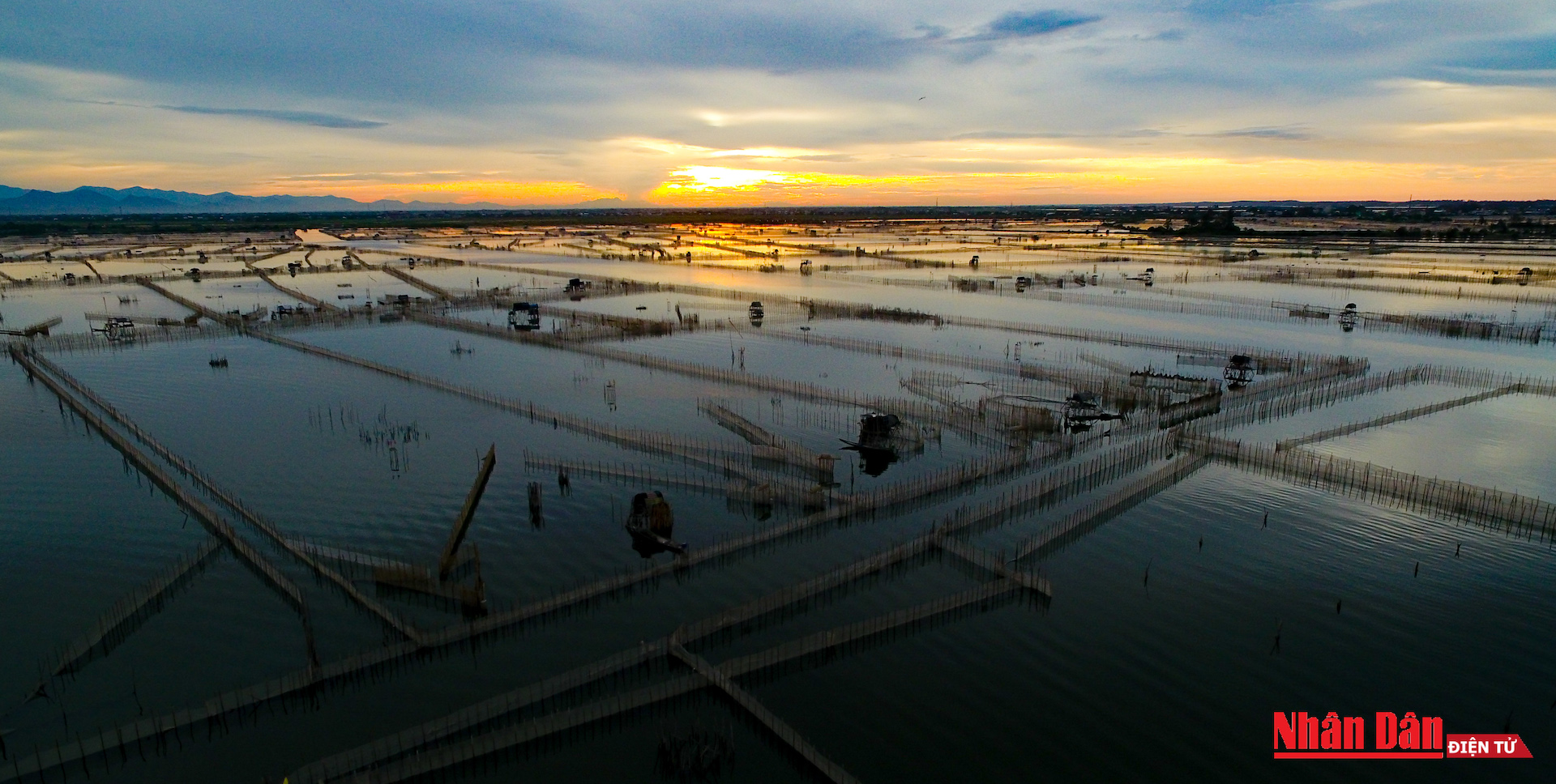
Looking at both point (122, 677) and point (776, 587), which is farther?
point (776, 587)

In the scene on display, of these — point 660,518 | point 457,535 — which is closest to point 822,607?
point 660,518

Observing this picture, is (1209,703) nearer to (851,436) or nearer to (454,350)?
(851,436)

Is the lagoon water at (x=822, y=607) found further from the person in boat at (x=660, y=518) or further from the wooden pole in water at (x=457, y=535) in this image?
the wooden pole in water at (x=457, y=535)

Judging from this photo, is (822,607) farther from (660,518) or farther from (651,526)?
(651,526)

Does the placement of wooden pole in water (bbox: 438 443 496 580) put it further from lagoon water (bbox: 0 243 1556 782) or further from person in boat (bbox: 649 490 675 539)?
person in boat (bbox: 649 490 675 539)

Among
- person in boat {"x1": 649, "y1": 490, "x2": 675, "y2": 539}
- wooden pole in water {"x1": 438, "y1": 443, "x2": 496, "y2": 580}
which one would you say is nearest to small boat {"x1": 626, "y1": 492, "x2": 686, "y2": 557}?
person in boat {"x1": 649, "y1": 490, "x2": 675, "y2": 539}

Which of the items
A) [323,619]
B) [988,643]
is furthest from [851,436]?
[323,619]

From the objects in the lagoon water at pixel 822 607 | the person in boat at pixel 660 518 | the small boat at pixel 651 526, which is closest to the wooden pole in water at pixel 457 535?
the lagoon water at pixel 822 607
